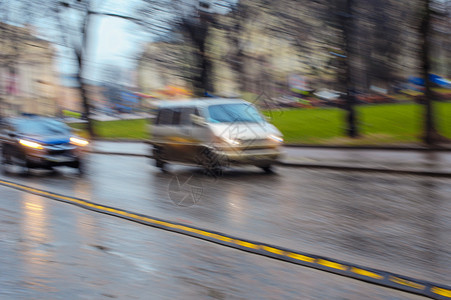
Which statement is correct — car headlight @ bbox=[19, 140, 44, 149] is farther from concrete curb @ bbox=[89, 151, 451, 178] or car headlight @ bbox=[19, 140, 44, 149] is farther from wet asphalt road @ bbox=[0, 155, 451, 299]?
concrete curb @ bbox=[89, 151, 451, 178]

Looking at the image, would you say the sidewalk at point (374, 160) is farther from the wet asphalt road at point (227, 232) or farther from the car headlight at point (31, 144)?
the car headlight at point (31, 144)

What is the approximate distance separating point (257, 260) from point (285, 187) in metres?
5.84

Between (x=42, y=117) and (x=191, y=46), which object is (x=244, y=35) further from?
(x=42, y=117)

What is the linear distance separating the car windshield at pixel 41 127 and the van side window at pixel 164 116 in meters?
2.54

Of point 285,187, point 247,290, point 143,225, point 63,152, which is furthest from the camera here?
point 63,152

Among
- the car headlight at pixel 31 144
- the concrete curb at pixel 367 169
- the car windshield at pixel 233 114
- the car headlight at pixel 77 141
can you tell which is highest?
the car windshield at pixel 233 114

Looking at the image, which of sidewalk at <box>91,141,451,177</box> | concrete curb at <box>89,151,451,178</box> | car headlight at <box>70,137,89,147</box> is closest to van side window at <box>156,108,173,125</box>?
sidewalk at <box>91,141,451,177</box>

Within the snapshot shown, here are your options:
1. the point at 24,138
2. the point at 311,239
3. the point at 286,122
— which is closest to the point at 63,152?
the point at 24,138

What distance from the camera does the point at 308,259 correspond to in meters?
5.81

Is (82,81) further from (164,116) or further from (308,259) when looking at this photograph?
(308,259)

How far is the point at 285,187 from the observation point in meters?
11.6

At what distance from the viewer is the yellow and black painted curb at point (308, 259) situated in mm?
4840

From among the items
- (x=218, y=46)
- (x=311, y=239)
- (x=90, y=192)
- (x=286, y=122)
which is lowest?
(x=90, y=192)

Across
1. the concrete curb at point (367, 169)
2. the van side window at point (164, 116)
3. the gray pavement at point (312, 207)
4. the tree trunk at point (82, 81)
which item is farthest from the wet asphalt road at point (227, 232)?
the tree trunk at point (82, 81)
